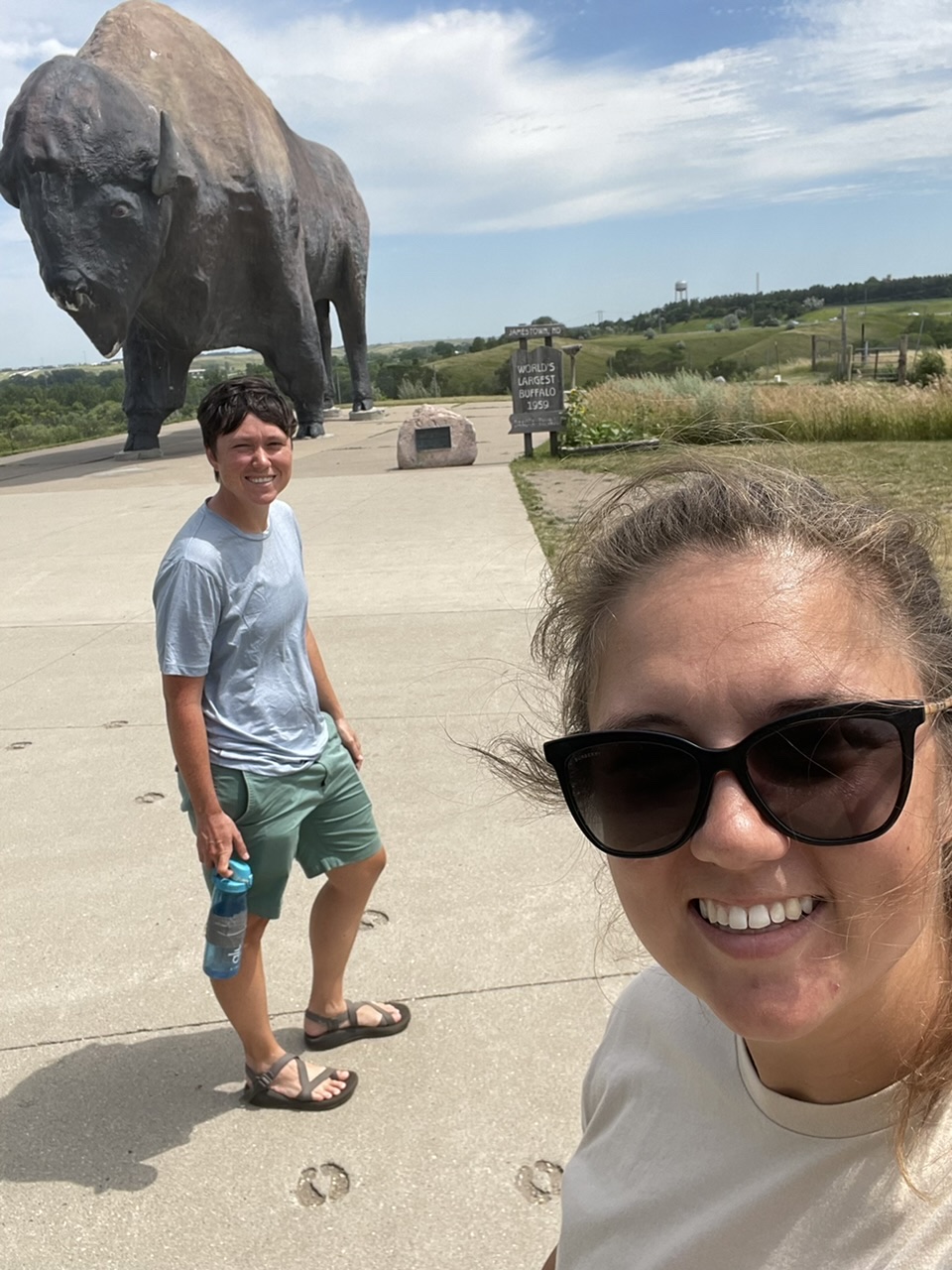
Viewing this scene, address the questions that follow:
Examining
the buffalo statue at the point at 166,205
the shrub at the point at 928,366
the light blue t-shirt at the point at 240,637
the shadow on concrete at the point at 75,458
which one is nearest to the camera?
the light blue t-shirt at the point at 240,637

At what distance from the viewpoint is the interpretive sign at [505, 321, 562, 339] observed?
14.4 metres

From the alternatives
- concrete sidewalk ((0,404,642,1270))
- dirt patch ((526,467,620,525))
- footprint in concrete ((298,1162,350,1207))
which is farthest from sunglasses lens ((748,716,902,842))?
dirt patch ((526,467,620,525))

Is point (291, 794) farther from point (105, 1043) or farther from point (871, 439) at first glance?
point (871, 439)

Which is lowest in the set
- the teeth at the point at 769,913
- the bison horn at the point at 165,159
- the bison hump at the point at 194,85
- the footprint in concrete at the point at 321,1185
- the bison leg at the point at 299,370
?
the footprint in concrete at the point at 321,1185

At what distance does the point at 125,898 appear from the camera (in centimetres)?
358

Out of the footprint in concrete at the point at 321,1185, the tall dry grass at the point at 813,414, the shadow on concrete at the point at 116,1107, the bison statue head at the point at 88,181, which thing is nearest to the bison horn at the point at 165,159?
the bison statue head at the point at 88,181

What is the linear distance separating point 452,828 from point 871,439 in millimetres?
14065

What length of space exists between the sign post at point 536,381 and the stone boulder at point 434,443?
2.59 ft

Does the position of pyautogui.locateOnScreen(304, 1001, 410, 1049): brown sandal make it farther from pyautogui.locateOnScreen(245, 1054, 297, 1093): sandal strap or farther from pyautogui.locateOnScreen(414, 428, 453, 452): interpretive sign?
pyautogui.locateOnScreen(414, 428, 453, 452): interpretive sign

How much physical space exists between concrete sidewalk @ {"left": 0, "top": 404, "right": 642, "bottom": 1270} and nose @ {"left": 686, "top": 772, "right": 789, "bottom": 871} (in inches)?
32.1

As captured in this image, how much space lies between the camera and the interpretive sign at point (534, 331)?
47.3 ft

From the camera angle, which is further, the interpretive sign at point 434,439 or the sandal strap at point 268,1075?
the interpretive sign at point 434,439

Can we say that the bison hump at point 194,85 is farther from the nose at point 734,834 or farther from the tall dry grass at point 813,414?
the nose at point 734,834

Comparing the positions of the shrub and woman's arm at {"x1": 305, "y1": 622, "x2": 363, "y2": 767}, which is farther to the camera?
the shrub
